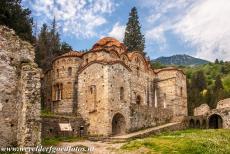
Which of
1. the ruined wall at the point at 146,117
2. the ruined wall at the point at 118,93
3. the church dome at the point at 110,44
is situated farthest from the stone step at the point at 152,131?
the church dome at the point at 110,44

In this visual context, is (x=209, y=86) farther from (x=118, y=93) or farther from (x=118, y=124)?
(x=118, y=93)

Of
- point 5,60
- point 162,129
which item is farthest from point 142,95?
point 5,60

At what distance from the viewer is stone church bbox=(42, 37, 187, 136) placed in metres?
34.6

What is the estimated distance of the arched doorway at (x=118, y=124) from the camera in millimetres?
34875

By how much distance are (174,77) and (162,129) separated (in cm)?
1109

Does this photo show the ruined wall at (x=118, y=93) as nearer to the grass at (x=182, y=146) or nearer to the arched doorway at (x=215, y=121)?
the grass at (x=182, y=146)

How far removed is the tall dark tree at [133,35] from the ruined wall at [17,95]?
4257 cm

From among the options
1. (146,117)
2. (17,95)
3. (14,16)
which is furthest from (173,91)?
(17,95)

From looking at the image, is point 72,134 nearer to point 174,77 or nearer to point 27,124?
point 27,124

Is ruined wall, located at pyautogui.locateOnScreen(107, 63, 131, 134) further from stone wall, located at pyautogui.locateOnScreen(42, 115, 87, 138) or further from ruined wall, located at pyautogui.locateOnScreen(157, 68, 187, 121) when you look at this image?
ruined wall, located at pyautogui.locateOnScreen(157, 68, 187, 121)

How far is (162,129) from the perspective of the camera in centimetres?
3650

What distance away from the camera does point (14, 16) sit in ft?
116

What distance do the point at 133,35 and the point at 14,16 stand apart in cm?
3201

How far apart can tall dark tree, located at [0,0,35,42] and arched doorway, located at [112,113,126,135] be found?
1224 centimetres
